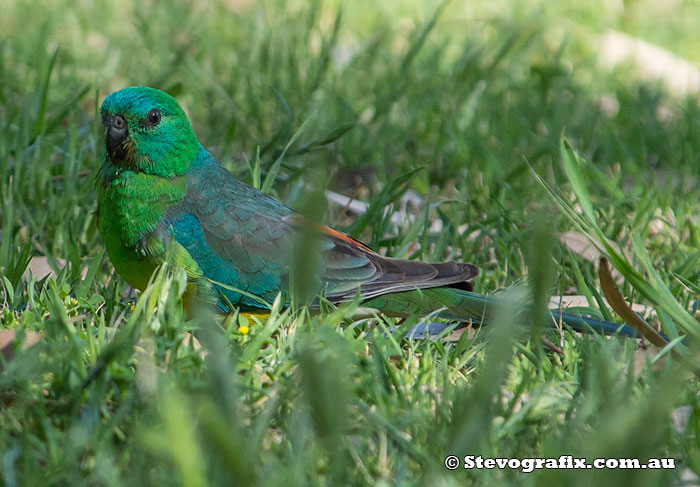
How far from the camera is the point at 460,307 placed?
2480 mm

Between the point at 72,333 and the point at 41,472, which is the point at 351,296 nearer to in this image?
the point at 72,333

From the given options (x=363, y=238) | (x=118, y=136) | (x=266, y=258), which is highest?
(x=118, y=136)

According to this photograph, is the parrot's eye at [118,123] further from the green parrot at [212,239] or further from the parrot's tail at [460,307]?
the parrot's tail at [460,307]

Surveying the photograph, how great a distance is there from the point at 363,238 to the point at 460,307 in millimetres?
824

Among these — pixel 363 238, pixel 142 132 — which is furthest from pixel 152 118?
pixel 363 238

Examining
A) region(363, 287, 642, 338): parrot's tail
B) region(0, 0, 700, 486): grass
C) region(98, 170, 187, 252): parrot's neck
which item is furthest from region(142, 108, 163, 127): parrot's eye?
region(363, 287, 642, 338): parrot's tail

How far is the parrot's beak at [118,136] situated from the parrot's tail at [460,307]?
88cm

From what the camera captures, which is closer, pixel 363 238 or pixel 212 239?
pixel 212 239

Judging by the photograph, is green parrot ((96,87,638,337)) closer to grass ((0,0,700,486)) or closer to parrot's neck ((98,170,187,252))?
parrot's neck ((98,170,187,252))

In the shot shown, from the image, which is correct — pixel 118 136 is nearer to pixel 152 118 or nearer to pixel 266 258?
pixel 152 118

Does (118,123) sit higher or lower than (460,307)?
higher

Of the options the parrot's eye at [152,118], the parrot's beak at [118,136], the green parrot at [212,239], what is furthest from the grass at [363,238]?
the parrot's eye at [152,118]

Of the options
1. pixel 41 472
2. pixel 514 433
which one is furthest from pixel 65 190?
pixel 514 433

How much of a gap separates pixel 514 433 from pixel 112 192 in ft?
4.73
